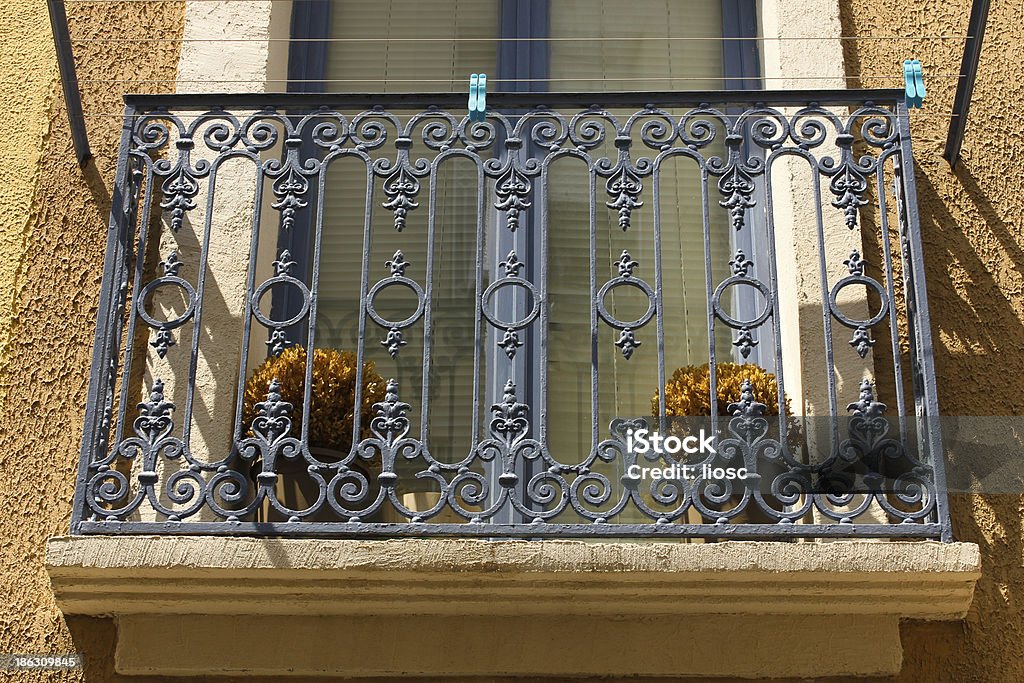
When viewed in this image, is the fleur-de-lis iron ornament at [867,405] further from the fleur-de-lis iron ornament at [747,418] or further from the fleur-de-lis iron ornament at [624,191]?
the fleur-de-lis iron ornament at [624,191]

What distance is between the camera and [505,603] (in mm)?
4402

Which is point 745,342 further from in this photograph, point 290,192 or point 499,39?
point 499,39

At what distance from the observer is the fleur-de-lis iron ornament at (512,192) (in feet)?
15.5

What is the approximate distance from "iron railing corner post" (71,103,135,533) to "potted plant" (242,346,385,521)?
45 cm

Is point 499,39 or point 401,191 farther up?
point 499,39

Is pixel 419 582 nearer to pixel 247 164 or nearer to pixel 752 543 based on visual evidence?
pixel 752 543

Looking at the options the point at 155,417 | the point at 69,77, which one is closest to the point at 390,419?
the point at 155,417

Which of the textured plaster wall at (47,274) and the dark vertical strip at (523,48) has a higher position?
the dark vertical strip at (523,48)

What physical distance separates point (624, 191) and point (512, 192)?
36 centimetres

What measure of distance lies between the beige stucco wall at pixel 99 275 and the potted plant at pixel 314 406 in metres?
0.62

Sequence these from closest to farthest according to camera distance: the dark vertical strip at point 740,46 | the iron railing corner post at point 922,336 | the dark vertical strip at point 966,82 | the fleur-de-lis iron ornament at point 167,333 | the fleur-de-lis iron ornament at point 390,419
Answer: the iron railing corner post at point 922,336
the fleur-de-lis iron ornament at point 390,419
the fleur-de-lis iron ornament at point 167,333
the dark vertical strip at point 966,82
the dark vertical strip at point 740,46

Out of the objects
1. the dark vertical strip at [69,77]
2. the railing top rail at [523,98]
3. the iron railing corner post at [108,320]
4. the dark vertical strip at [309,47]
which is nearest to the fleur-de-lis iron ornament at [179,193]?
the iron railing corner post at [108,320]

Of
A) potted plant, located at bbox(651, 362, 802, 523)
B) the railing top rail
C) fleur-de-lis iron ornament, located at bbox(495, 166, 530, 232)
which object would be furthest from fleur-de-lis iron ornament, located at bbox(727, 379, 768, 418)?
the railing top rail

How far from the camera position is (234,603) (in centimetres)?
443
